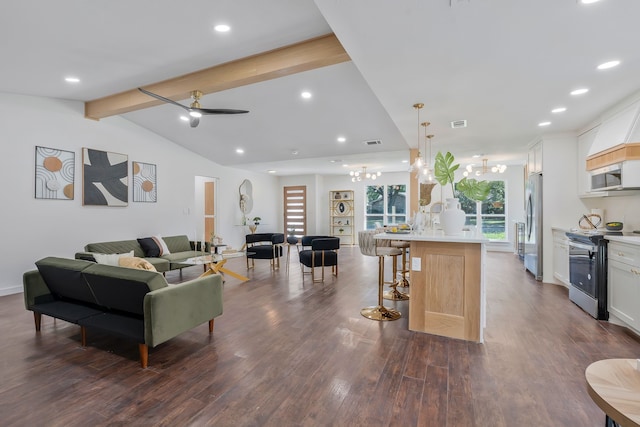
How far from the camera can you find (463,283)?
294 cm

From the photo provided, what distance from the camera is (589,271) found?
3.64m

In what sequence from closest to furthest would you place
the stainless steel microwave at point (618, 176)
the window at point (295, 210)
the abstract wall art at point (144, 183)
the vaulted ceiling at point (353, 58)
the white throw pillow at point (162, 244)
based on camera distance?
the vaulted ceiling at point (353, 58) → the stainless steel microwave at point (618, 176) → the white throw pillow at point (162, 244) → the abstract wall art at point (144, 183) → the window at point (295, 210)

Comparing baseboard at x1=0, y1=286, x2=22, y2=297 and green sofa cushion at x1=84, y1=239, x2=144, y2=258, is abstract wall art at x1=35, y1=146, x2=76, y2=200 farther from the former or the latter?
baseboard at x1=0, y1=286, x2=22, y2=297

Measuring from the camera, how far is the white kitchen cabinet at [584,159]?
450 centimetres

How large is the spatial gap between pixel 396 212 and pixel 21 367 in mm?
9709

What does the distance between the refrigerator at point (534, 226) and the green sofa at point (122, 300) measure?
5422 millimetres

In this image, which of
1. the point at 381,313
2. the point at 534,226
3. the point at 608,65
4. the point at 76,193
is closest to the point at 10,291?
the point at 76,193

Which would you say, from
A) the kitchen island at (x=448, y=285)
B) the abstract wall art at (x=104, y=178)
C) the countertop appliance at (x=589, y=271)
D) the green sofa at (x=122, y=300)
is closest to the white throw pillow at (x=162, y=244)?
the abstract wall art at (x=104, y=178)

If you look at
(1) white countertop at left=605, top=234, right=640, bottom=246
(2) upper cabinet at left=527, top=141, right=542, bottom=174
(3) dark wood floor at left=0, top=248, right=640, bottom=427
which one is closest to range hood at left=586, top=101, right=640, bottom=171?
(1) white countertop at left=605, top=234, right=640, bottom=246

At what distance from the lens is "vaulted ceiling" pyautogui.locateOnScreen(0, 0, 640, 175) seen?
7.09ft

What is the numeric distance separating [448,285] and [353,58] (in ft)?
7.72

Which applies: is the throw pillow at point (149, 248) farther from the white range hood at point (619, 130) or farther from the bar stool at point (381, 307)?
the white range hood at point (619, 130)

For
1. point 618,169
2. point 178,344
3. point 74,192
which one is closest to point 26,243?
point 74,192

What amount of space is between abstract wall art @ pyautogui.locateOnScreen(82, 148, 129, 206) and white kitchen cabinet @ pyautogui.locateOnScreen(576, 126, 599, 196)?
800 centimetres
